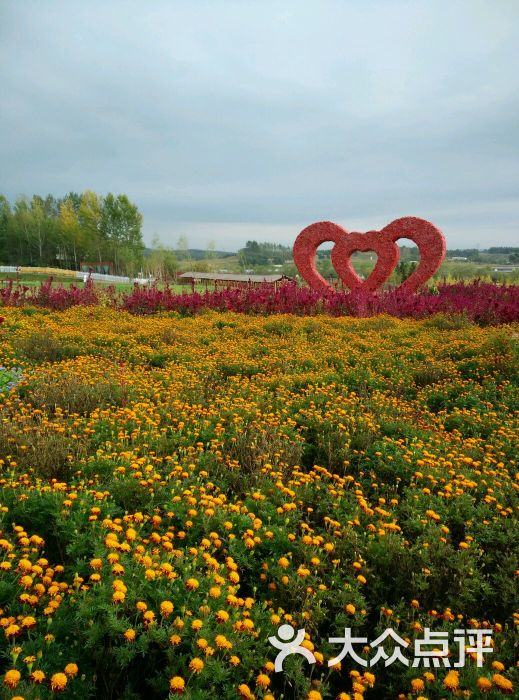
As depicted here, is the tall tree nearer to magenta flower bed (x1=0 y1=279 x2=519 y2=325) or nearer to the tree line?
the tree line

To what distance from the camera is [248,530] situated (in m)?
2.55

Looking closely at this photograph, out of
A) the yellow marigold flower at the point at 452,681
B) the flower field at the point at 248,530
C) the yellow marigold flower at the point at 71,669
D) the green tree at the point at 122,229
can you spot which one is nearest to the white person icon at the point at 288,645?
the flower field at the point at 248,530

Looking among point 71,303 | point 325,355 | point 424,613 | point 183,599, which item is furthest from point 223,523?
point 71,303

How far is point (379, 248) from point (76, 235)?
50.3 metres

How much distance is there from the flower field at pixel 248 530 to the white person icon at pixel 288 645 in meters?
0.04

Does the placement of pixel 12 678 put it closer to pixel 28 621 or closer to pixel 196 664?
pixel 28 621

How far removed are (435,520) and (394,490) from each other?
19.2 inches

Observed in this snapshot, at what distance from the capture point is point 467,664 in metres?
1.95

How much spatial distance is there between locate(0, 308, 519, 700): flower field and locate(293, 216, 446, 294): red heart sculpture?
9892mm

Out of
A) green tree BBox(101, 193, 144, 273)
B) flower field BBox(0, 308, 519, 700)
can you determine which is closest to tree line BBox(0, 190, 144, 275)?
green tree BBox(101, 193, 144, 273)

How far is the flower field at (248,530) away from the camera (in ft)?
6.01

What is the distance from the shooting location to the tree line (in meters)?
55.0

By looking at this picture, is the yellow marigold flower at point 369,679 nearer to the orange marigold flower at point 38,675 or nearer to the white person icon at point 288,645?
the white person icon at point 288,645

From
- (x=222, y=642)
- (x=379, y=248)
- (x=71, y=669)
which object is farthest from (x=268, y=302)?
(x=71, y=669)
